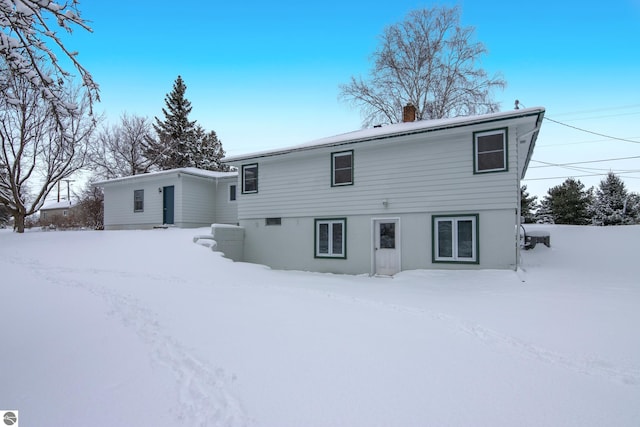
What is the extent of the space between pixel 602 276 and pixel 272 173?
11077mm

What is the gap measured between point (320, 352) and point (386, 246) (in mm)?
7616

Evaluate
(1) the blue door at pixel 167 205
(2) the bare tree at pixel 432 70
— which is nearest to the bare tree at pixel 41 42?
(1) the blue door at pixel 167 205

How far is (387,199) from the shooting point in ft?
37.4

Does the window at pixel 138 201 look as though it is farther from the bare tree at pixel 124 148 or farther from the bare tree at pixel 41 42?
the bare tree at pixel 41 42

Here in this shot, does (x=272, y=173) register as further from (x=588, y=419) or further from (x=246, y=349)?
(x=588, y=419)

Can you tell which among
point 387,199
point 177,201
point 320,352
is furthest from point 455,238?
point 177,201

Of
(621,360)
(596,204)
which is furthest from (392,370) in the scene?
(596,204)

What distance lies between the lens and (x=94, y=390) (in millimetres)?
3168

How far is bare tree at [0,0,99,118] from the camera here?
3570 millimetres

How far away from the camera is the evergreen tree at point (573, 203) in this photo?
30.8 metres

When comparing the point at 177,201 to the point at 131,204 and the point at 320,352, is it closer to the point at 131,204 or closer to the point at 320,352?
the point at 131,204

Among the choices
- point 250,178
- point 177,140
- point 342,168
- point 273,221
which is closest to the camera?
point 342,168

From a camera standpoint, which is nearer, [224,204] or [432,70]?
[224,204]

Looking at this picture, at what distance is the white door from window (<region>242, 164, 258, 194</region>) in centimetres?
555
